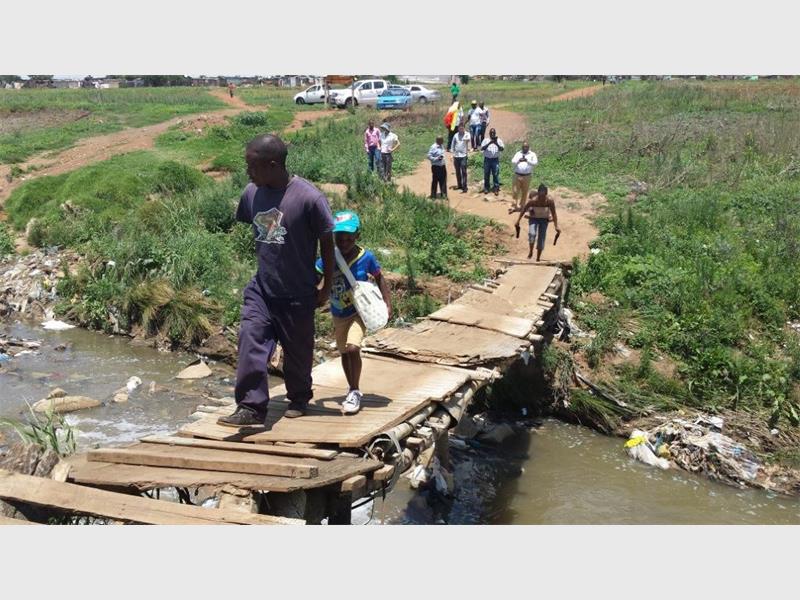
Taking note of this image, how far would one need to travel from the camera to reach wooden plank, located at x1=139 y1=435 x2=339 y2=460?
385cm

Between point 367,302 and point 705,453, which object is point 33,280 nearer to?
point 367,302

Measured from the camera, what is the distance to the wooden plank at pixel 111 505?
3246 mm

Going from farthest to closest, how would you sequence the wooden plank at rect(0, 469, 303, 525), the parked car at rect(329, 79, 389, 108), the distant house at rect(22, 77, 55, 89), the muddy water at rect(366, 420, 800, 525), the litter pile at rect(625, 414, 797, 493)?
the distant house at rect(22, 77, 55, 89) < the parked car at rect(329, 79, 389, 108) < the litter pile at rect(625, 414, 797, 493) < the muddy water at rect(366, 420, 800, 525) < the wooden plank at rect(0, 469, 303, 525)

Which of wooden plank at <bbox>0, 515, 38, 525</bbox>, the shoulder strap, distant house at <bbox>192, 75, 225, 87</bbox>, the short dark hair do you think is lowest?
wooden plank at <bbox>0, 515, 38, 525</bbox>

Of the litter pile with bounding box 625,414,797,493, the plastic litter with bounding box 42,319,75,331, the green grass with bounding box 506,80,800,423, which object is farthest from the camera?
the plastic litter with bounding box 42,319,75,331

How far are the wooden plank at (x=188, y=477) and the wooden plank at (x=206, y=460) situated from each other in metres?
0.03

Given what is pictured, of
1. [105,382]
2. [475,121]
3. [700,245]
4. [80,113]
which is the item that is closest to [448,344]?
[105,382]

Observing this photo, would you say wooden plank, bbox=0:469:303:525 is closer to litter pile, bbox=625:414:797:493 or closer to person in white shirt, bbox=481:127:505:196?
litter pile, bbox=625:414:797:493

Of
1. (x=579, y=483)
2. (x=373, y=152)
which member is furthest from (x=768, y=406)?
(x=373, y=152)

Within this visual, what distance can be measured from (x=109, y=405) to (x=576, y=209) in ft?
29.8

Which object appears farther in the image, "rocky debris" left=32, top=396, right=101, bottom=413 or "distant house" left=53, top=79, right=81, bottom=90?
"distant house" left=53, top=79, right=81, bottom=90

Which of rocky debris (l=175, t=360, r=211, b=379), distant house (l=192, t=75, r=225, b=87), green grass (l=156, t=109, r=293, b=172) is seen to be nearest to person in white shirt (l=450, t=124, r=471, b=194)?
green grass (l=156, t=109, r=293, b=172)

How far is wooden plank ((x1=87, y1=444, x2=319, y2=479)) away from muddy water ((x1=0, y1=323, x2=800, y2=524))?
2.41 metres

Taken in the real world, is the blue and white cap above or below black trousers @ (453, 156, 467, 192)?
above
